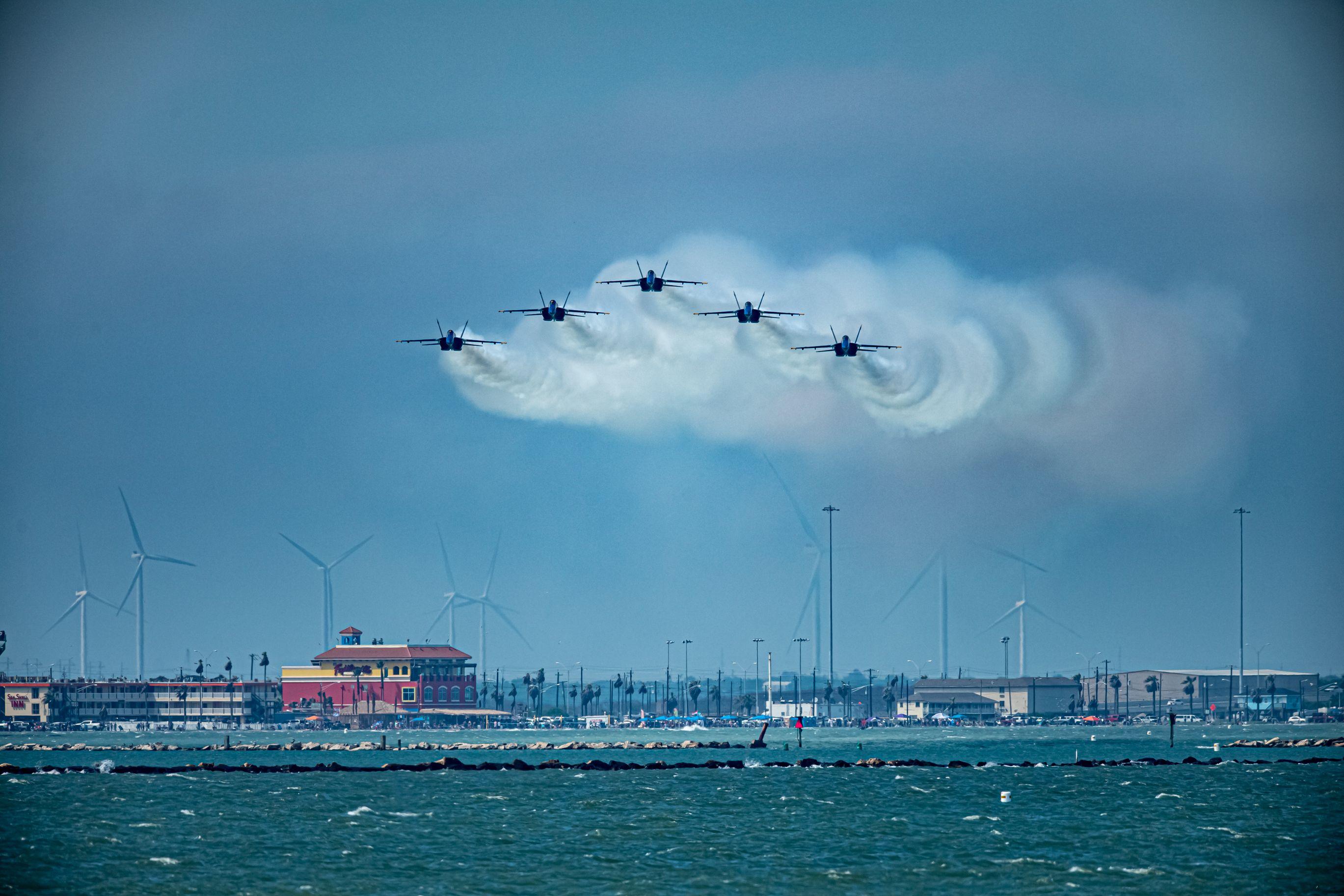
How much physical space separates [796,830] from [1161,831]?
23.5m

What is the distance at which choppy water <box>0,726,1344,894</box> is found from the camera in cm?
9050

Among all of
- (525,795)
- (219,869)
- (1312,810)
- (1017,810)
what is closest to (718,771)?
(525,795)

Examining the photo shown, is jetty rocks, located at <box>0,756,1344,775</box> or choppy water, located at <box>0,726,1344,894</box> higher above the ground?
choppy water, located at <box>0,726,1344,894</box>

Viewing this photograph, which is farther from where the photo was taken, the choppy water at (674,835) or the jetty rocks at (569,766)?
the jetty rocks at (569,766)

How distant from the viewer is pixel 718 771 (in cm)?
17650

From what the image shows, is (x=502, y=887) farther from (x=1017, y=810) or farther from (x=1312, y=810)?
(x=1312, y=810)

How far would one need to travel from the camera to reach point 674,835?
109 meters

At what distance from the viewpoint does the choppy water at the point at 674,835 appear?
297ft

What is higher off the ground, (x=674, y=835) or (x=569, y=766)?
(x=674, y=835)

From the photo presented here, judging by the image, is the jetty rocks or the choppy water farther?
the jetty rocks

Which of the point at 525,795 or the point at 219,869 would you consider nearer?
the point at 219,869

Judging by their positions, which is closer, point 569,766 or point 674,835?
point 674,835

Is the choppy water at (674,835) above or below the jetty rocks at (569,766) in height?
above

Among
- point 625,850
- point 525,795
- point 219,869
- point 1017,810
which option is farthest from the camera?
point 525,795
